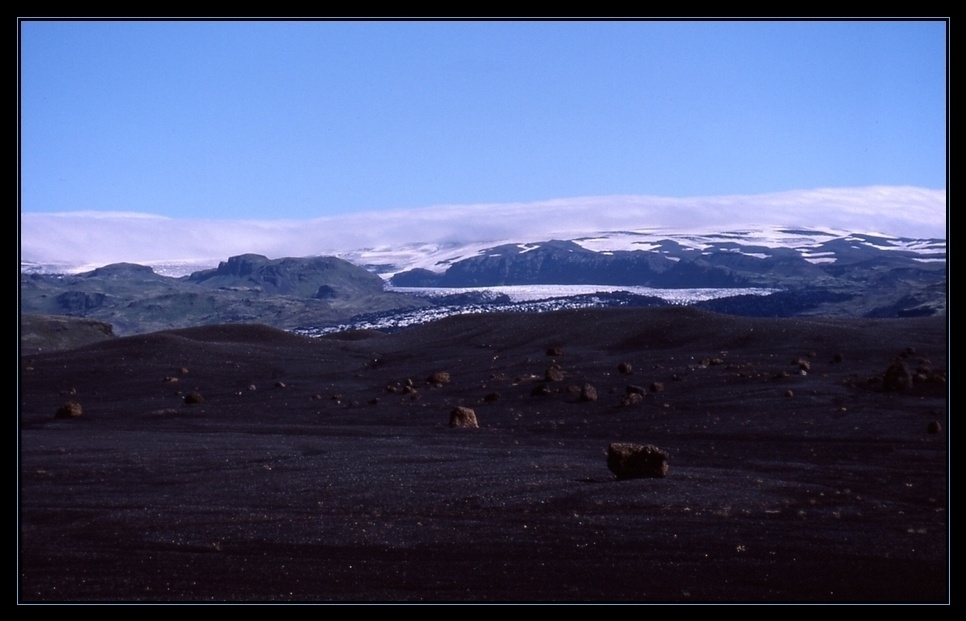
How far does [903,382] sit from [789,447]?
4958 millimetres

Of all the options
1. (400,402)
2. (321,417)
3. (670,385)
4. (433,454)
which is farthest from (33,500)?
(670,385)

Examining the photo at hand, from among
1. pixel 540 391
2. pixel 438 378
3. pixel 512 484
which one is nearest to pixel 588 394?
A: pixel 540 391

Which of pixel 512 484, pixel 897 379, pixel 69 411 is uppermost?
pixel 897 379

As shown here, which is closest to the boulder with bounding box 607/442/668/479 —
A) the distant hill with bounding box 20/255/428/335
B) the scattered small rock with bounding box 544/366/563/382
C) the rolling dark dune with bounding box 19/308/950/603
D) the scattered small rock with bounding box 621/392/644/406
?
the rolling dark dune with bounding box 19/308/950/603

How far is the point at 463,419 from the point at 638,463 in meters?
5.98

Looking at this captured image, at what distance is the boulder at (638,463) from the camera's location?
33.9ft

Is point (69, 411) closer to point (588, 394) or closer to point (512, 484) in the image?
point (588, 394)

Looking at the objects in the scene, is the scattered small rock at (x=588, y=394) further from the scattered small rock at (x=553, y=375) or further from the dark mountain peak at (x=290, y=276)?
the dark mountain peak at (x=290, y=276)

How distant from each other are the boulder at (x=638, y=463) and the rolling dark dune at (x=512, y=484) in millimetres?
223

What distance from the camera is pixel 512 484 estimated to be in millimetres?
10242

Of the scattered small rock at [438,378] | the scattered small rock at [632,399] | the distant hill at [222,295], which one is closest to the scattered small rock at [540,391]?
the scattered small rock at [632,399]

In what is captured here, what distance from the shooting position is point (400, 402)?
19.7 meters

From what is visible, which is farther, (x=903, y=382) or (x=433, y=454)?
(x=903, y=382)
